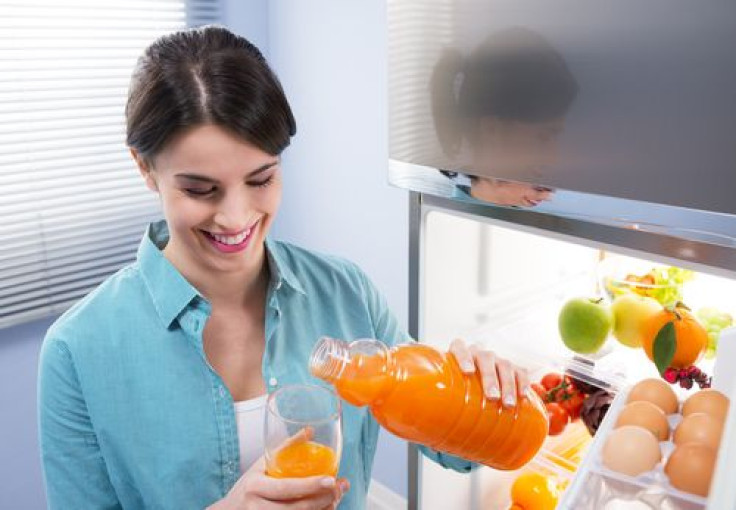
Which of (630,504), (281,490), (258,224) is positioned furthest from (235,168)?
(630,504)

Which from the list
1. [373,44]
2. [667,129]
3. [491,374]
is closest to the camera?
[667,129]

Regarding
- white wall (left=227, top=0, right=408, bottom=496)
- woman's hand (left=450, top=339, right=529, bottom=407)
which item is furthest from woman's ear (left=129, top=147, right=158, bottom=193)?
white wall (left=227, top=0, right=408, bottom=496)

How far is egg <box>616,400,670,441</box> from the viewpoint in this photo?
883 millimetres

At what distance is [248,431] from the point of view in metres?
1.09

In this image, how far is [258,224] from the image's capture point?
1044 mm

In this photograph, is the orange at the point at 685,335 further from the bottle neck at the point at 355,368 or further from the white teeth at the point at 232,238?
the white teeth at the point at 232,238

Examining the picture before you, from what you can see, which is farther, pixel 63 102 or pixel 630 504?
pixel 63 102

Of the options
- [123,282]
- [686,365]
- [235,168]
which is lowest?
[686,365]

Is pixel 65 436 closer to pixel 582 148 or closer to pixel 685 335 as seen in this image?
pixel 582 148

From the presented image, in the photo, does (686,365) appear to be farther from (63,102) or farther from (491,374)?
(63,102)

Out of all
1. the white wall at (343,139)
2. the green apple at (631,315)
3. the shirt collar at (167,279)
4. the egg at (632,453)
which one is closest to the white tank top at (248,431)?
the shirt collar at (167,279)

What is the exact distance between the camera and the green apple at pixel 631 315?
1.18 metres

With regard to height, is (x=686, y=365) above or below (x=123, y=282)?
below

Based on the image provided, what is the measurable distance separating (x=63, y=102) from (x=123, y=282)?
1.18 m
